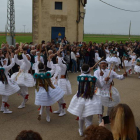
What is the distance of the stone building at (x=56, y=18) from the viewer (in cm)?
2248

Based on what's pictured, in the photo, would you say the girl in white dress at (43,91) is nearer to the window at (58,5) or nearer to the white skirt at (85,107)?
the white skirt at (85,107)

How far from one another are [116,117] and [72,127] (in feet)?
13.4

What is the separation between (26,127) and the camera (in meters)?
7.09

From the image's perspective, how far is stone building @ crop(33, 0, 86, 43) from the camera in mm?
22484

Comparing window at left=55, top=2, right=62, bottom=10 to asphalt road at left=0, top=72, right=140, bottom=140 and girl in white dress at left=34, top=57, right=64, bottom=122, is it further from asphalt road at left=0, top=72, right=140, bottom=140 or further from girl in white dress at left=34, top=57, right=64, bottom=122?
girl in white dress at left=34, top=57, right=64, bottom=122

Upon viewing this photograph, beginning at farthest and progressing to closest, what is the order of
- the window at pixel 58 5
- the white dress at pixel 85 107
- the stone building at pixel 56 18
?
the window at pixel 58 5 < the stone building at pixel 56 18 < the white dress at pixel 85 107

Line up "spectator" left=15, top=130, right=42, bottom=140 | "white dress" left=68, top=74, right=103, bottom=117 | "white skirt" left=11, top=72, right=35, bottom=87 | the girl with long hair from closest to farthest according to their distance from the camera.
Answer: "spectator" left=15, top=130, right=42, bottom=140 → the girl with long hair → "white dress" left=68, top=74, right=103, bottom=117 → "white skirt" left=11, top=72, right=35, bottom=87

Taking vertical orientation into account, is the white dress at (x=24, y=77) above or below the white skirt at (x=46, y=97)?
above

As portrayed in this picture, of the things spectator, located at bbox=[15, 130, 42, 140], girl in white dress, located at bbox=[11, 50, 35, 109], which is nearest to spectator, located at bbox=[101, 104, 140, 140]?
spectator, located at bbox=[15, 130, 42, 140]

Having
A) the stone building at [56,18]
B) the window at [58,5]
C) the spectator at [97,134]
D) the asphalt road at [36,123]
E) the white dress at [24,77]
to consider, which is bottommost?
the asphalt road at [36,123]

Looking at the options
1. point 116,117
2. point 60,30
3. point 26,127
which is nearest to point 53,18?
point 60,30

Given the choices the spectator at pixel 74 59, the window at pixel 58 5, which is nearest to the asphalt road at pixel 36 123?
the spectator at pixel 74 59

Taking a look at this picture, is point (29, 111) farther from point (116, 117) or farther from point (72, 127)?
point (116, 117)

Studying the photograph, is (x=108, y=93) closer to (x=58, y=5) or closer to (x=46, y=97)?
(x=46, y=97)
